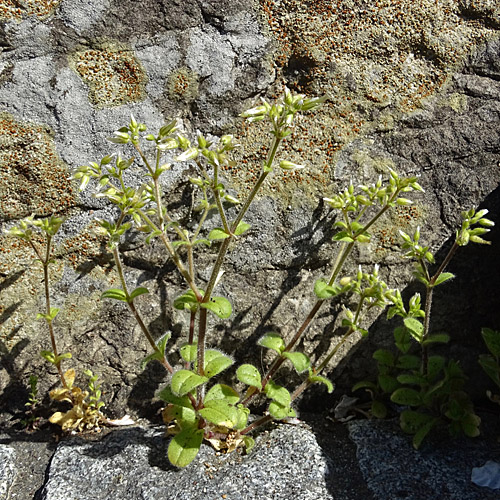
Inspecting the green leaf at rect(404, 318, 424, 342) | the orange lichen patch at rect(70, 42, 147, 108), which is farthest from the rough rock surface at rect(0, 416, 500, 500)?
the orange lichen patch at rect(70, 42, 147, 108)

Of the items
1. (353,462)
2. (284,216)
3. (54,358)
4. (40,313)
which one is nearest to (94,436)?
(54,358)

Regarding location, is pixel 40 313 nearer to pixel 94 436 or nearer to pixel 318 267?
pixel 94 436

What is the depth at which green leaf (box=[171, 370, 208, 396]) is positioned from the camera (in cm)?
221

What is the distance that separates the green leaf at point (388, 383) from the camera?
275cm

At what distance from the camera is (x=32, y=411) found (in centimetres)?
279

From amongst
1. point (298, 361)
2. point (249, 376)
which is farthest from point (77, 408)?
point (298, 361)

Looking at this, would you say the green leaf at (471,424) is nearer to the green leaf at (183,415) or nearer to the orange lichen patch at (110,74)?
the green leaf at (183,415)

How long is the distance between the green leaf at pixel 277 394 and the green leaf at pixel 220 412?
175 mm

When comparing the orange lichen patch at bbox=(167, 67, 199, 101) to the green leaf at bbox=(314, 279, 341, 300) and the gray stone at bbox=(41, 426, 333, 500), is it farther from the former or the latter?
the gray stone at bbox=(41, 426, 333, 500)

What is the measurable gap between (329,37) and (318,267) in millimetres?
1102

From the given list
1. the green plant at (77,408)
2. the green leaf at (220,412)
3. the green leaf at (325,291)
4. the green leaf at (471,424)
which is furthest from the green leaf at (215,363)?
the green leaf at (471,424)

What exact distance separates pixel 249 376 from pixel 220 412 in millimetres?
205

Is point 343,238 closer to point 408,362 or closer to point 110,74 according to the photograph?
point 408,362

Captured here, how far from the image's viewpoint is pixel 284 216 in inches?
111
